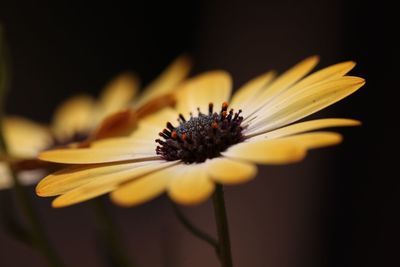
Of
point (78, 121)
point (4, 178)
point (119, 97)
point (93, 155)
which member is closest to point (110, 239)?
point (93, 155)

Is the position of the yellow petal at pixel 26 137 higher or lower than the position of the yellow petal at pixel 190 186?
higher

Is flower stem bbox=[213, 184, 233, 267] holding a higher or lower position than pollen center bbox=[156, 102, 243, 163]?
lower

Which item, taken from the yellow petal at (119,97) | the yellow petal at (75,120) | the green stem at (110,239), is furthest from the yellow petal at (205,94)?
the yellow petal at (75,120)

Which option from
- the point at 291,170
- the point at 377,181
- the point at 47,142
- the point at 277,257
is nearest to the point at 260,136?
the point at 47,142

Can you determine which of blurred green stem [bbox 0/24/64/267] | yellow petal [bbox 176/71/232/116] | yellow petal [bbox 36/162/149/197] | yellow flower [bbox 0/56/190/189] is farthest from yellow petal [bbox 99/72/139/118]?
yellow petal [bbox 36/162/149/197]

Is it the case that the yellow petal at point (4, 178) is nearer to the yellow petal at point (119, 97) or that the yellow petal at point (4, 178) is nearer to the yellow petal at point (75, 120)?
the yellow petal at point (75, 120)

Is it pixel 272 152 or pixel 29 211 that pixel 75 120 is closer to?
pixel 29 211

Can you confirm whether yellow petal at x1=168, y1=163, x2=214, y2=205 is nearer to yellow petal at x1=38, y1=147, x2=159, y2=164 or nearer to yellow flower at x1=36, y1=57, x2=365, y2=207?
yellow flower at x1=36, y1=57, x2=365, y2=207
